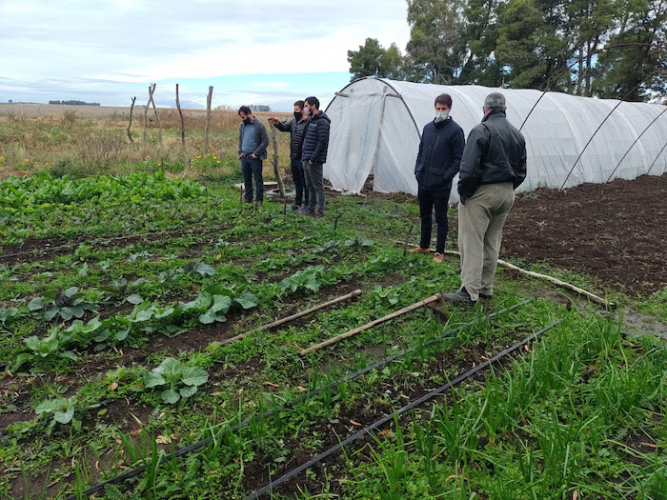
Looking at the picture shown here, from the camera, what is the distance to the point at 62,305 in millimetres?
3775

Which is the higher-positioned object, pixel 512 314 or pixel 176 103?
pixel 176 103

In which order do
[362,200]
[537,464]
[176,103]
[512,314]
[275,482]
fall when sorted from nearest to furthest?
Result: [275,482] → [537,464] → [512,314] → [362,200] → [176,103]

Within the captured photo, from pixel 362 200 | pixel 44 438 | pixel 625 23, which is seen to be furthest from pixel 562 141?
pixel 625 23

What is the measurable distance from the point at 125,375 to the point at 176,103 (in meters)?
11.4

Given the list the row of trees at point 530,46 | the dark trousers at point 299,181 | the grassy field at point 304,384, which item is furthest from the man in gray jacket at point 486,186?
the row of trees at point 530,46

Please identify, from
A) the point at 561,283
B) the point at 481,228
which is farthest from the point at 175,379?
the point at 561,283

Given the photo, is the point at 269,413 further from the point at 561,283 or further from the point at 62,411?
the point at 561,283

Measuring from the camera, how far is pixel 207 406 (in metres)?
2.74

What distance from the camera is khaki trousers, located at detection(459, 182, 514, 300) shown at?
153 inches

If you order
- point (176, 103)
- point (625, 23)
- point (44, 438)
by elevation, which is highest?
point (625, 23)

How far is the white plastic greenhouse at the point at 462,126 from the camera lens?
971 centimetres

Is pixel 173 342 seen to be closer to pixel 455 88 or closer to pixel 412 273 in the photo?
pixel 412 273

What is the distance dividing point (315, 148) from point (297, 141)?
634mm

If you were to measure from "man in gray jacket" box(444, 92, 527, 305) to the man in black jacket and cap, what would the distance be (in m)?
4.18
